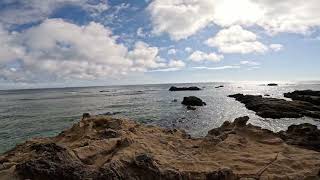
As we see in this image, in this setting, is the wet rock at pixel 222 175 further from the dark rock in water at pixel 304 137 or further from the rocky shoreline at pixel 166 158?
the dark rock in water at pixel 304 137

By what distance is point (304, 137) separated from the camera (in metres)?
16.7

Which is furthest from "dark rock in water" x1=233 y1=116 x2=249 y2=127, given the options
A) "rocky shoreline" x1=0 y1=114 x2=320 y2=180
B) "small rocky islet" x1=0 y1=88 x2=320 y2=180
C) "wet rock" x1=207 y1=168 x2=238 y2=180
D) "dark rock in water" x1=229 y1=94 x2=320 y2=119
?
"dark rock in water" x1=229 y1=94 x2=320 y2=119

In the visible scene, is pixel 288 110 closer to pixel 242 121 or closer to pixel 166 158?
pixel 242 121

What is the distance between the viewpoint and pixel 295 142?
1602cm

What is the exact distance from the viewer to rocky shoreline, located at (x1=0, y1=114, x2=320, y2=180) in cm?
922

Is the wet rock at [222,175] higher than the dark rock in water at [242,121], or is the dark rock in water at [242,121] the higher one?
the dark rock in water at [242,121]

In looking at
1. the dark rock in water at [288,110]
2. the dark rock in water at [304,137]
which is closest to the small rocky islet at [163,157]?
the dark rock in water at [304,137]

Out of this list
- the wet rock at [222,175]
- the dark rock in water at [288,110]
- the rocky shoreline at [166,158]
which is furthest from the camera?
the dark rock in water at [288,110]

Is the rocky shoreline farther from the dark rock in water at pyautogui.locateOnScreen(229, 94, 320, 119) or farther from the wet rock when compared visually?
the dark rock in water at pyautogui.locateOnScreen(229, 94, 320, 119)

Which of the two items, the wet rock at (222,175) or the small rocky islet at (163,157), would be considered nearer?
the small rocky islet at (163,157)

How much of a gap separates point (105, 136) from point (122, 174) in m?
5.24

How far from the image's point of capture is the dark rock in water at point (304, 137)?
608 inches

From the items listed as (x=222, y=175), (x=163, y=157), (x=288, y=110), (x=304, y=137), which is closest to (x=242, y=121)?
(x=304, y=137)

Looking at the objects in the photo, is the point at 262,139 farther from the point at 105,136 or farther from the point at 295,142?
the point at 105,136
